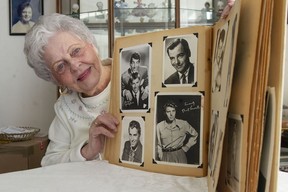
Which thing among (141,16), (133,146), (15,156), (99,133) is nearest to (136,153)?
(133,146)

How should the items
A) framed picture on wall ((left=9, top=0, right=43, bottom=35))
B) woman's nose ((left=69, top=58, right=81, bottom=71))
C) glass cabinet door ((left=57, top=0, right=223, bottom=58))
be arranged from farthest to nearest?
framed picture on wall ((left=9, top=0, right=43, bottom=35)) < glass cabinet door ((left=57, top=0, right=223, bottom=58)) < woman's nose ((left=69, top=58, right=81, bottom=71))

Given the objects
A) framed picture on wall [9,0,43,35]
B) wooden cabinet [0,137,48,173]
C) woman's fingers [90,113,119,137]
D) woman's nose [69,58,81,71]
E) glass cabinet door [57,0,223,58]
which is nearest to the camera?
woman's fingers [90,113,119,137]

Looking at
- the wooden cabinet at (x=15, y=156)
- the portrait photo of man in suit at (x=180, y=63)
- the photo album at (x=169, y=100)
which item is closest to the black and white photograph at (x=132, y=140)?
the photo album at (x=169, y=100)

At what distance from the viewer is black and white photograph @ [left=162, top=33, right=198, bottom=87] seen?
585 mm

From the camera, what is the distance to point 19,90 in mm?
2250

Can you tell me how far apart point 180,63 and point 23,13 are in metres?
1.81

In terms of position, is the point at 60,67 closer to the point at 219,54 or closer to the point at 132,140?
the point at 132,140

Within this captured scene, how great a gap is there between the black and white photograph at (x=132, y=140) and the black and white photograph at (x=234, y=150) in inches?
9.5

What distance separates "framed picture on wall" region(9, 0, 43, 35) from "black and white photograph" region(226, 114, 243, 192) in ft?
6.41

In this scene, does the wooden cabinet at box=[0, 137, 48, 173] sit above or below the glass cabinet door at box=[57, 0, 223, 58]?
below

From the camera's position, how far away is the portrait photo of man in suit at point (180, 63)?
0.59m

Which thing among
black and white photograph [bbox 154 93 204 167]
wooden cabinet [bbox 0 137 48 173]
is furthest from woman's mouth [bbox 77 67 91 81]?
wooden cabinet [bbox 0 137 48 173]

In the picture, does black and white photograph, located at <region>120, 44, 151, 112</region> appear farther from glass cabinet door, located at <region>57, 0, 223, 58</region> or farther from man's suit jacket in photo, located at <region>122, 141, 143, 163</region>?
glass cabinet door, located at <region>57, 0, 223, 58</region>

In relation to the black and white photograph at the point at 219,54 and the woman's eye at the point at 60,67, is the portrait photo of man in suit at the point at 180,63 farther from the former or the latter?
the woman's eye at the point at 60,67
